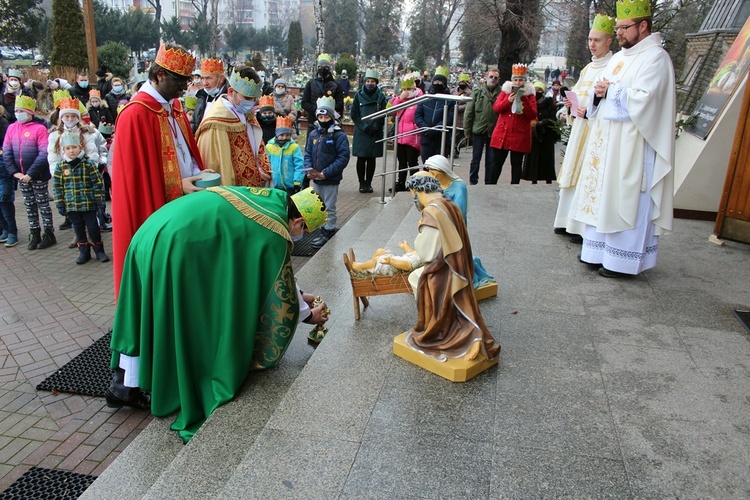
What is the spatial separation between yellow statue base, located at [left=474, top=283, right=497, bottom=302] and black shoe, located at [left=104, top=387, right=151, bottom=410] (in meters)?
2.45

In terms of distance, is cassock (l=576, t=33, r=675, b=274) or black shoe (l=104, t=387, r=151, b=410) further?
cassock (l=576, t=33, r=675, b=274)

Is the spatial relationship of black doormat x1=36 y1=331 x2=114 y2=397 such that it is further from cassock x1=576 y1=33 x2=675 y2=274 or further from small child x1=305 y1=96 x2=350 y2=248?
cassock x1=576 y1=33 x2=675 y2=274

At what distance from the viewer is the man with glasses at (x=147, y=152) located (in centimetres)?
408

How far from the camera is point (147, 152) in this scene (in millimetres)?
4145

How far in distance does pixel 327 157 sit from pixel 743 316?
16.2 ft

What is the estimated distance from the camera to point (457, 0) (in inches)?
1471

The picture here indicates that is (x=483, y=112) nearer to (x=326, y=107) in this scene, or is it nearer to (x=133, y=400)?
(x=326, y=107)

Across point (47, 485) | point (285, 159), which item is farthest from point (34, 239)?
point (47, 485)

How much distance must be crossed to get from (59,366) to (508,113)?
6.41 meters

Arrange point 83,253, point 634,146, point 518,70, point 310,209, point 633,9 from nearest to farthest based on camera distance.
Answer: point 310,209 < point 633,9 < point 634,146 < point 83,253 < point 518,70

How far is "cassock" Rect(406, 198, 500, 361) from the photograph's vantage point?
3248 mm

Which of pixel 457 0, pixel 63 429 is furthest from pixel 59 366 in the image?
pixel 457 0

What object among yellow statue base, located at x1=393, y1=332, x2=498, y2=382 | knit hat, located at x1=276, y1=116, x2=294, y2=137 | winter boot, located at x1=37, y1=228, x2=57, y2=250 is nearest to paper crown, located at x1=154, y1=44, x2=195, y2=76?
yellow statue base, located at x1=393, y1=332, x2=498, y2=382

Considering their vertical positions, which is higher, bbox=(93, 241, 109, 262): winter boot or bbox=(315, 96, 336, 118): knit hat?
bbox=(315, 96, 336, 118): knit hat
